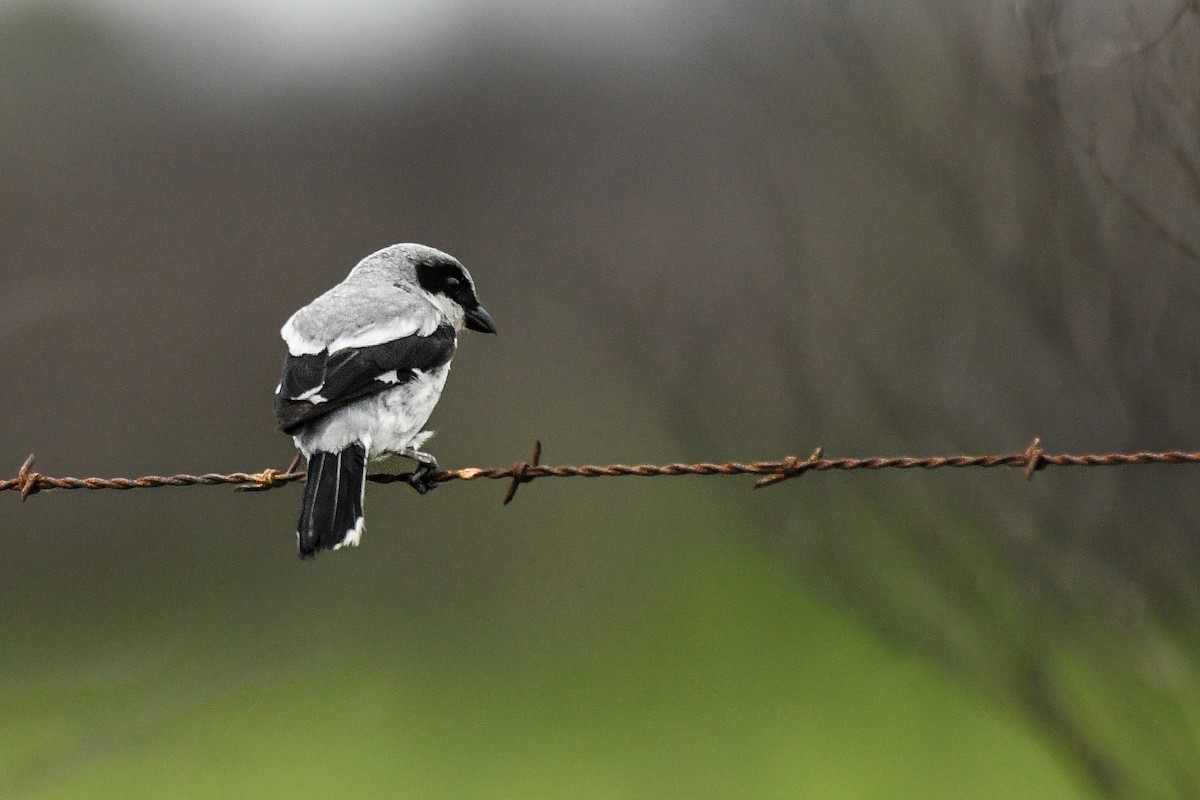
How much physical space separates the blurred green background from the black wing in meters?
1.56

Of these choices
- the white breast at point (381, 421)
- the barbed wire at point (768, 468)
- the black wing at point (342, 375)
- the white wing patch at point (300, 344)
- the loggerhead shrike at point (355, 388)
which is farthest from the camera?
the white wing patch at point (300, 344)

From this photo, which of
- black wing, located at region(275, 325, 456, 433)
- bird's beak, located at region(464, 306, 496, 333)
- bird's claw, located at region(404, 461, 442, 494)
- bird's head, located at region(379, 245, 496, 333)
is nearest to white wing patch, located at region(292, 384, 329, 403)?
black wing, located at region(275, 325, 456, 433)

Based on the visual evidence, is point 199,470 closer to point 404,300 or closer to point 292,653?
point 292,653

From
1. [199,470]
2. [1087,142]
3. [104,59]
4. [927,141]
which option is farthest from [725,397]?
[104,59]

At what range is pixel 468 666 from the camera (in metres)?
17.2

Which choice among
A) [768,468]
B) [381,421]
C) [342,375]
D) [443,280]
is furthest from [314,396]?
[768,468]

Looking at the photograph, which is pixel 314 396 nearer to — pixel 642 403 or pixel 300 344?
pixel 300 344

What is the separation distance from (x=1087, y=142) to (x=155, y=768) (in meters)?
12.2

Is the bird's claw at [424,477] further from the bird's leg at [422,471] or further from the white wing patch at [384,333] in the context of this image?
the white wing patch at [384,333]

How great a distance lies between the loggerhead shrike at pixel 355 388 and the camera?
13.9 feet

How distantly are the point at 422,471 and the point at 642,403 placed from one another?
10411 mm

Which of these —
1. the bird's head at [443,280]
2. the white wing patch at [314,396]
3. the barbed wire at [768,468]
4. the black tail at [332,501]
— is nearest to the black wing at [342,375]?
the white wing patch at [314,396]

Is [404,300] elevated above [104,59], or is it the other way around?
[104,59]

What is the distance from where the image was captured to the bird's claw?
4707 mm
